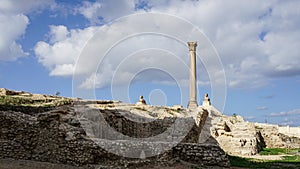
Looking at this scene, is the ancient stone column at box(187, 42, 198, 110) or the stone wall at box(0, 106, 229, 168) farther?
the ancient stone column at box(187, 42, 198, 110)

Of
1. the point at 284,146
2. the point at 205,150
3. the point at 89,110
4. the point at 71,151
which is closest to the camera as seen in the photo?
the point at 71,151

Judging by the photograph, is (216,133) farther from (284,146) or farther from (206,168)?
(206,168)

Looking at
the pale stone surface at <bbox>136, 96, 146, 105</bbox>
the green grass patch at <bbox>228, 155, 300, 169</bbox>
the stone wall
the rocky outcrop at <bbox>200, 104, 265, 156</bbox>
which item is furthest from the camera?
the pale stone surface at <bbox>136, 96, 146, 105</bbox>

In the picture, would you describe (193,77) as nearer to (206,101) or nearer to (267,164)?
(206,101)

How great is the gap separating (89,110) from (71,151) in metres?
7.49

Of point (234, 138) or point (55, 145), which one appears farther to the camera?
point (234, 138)

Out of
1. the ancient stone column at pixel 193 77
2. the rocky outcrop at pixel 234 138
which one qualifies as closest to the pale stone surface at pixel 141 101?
the ancient stone column at pixel 193 77

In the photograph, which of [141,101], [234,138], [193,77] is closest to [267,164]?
[234,138]

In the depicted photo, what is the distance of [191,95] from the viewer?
140 feet

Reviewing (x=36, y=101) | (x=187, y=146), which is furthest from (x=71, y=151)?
(x=36, y=101)

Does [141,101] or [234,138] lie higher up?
[141,101]


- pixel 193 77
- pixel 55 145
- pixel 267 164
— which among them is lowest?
pixel 267 164

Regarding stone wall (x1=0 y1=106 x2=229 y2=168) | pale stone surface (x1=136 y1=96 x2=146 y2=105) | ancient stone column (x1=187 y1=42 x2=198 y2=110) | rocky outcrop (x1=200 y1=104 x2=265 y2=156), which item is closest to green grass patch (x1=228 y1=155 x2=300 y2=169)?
stone wall (x1=0 y1=106 x2=229 y2=168)

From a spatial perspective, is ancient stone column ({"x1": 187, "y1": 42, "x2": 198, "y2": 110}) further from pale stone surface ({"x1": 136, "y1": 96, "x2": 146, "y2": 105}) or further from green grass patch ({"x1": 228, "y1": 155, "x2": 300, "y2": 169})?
green grass patch ({"x1": 228, "y1": 155, "x2": 300, "y2": 169})
